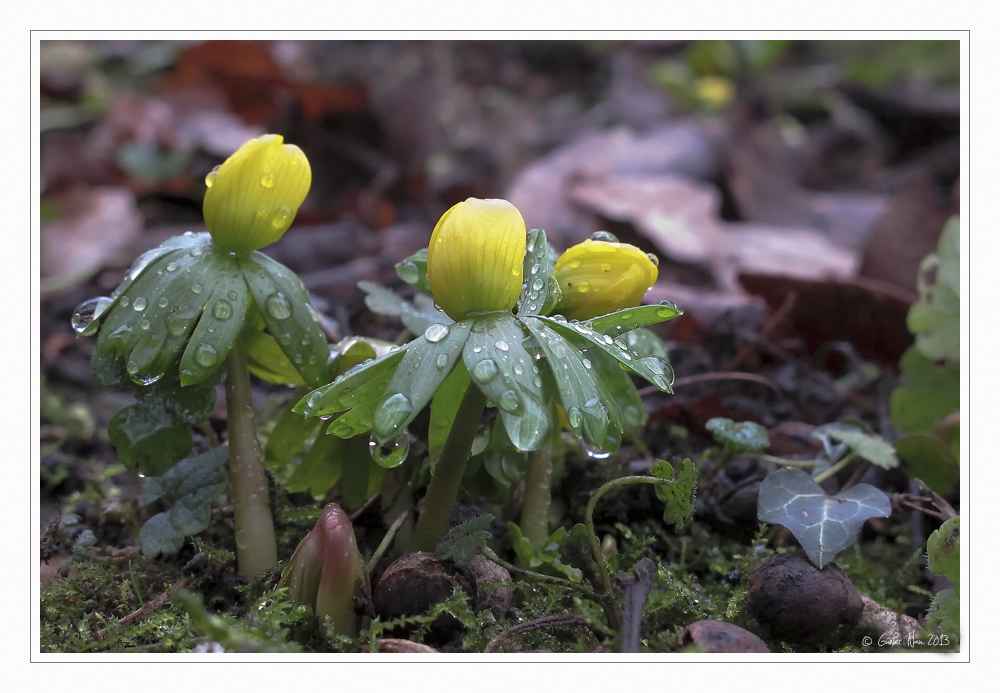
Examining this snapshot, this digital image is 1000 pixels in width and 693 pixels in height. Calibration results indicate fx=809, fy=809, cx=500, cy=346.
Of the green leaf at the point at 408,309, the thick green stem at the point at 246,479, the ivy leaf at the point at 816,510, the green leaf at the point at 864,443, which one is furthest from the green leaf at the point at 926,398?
the thick green stem at the point at 246,479

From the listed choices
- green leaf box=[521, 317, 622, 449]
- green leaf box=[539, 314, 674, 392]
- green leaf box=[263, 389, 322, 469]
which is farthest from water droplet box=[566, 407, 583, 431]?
green leaf box=[263, 389, 322, 469]

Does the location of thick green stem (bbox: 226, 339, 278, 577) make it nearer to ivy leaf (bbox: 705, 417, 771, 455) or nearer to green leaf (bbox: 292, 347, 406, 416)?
green leaf (bbox: 292, 347, 406, 416)

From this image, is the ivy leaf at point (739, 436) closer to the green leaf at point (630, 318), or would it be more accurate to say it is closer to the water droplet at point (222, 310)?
the green leaf at point (630, 318)

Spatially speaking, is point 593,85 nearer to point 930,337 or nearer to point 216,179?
point 930,337

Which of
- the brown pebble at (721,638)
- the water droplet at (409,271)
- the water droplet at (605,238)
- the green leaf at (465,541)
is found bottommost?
the brown pebble at (721,638)

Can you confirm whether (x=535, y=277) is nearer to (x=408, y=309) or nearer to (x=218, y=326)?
(x=408, y=309)

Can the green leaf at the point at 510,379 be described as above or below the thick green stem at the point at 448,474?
above

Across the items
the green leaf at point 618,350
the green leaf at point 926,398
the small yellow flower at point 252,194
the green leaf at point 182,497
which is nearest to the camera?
the green leaf at point 618,350
